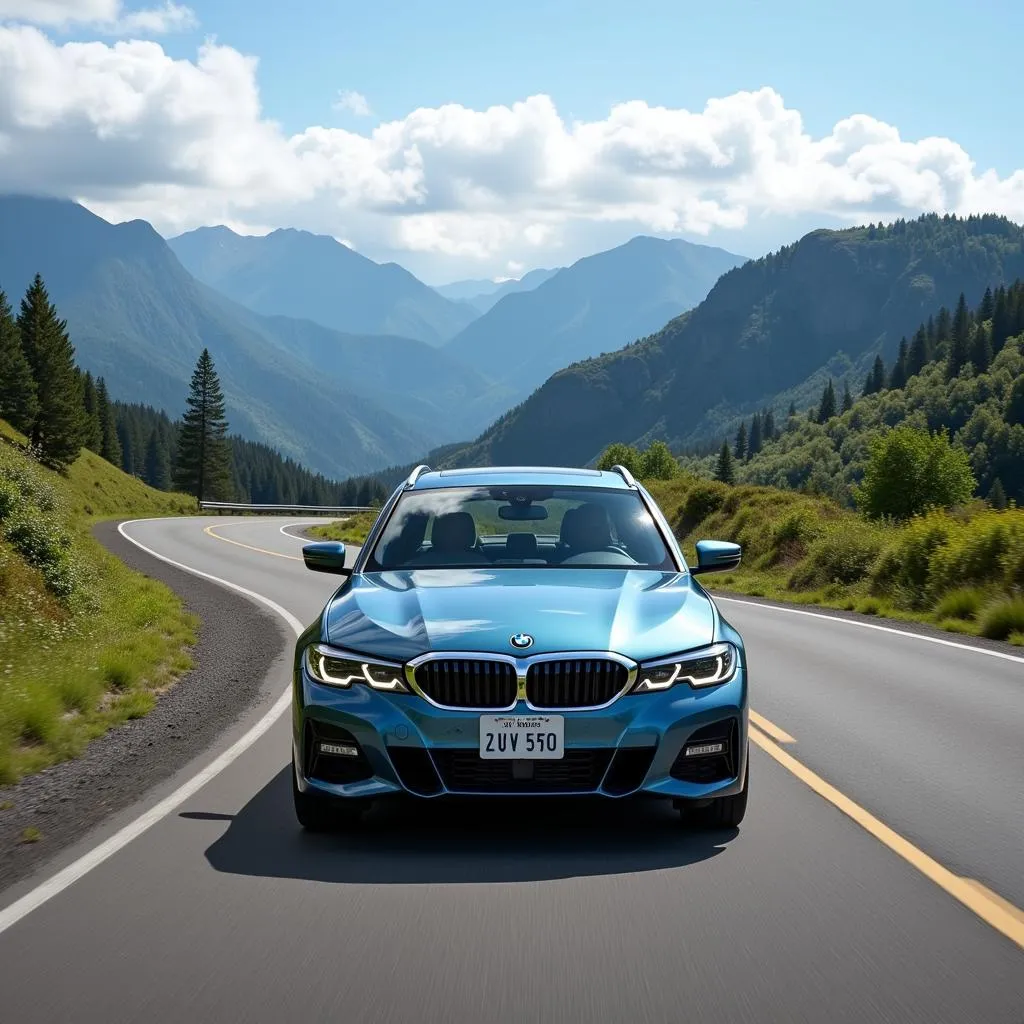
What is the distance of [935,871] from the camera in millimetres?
5168

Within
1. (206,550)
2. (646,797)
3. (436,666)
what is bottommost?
(206,550)

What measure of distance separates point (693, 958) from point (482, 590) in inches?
90.8

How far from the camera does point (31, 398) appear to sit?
73.8 metres

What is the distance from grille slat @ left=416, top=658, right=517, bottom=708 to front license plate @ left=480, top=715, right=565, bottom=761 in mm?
83

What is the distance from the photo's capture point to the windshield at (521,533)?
22.5 ft

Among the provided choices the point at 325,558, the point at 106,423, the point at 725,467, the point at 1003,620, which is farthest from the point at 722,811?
the point at 725,467

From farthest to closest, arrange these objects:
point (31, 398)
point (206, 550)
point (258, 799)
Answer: point (31, 398) < point (206, 550) < point (258, 799)

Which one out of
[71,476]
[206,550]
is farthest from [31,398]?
[206,550]

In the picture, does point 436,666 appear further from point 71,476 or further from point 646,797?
point 71,476

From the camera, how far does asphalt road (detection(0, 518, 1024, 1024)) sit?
146 inches

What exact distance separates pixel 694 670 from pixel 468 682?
3.30ft

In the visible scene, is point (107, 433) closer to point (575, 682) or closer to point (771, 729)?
point (771, 729)

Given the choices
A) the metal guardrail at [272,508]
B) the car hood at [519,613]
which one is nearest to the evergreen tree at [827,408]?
the metal guardrail at [272,508]

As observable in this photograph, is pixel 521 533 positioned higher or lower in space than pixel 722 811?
higher
